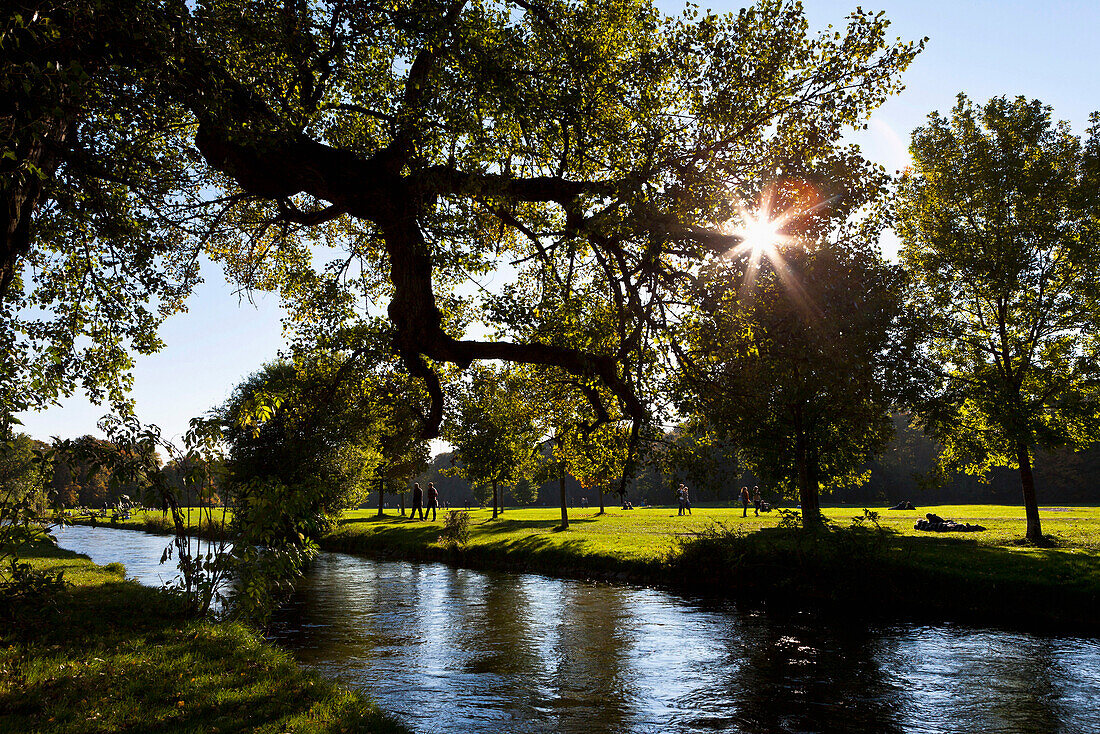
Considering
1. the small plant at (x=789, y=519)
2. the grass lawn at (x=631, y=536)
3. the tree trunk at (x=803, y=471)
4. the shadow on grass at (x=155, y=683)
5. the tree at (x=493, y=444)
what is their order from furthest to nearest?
1. the tree at (x=493, y=444)
2. the tree trunk at (x=803, y=471)
3. the grass lawn at (x=631, y=536)
4. the small plant at (x=789, y=519)
5. the shadow on grass at (x=155, y=683)

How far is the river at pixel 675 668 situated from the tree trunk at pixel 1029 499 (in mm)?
10375

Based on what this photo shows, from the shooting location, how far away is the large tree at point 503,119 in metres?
9.66

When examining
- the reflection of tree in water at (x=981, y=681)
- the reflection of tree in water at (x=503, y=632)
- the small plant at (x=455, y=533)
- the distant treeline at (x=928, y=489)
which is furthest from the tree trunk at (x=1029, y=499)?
the distant treeline at (x=928, y=489)

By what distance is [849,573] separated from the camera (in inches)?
691

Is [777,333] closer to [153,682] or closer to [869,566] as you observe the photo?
[869,566]

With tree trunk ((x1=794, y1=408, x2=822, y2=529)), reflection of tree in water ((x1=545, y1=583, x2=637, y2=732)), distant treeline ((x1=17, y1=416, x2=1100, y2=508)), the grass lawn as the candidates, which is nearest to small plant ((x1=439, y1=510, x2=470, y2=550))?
the grass lawn

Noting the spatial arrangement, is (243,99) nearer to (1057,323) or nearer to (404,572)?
(404,572)

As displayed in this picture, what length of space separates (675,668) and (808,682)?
2.23m

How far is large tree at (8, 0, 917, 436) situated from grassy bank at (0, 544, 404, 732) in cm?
524

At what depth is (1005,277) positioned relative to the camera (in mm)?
23234

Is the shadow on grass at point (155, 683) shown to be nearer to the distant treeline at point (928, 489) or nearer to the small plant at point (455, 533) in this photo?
the small plant at point (455, 533)

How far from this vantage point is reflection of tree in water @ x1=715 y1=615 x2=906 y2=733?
9172mm

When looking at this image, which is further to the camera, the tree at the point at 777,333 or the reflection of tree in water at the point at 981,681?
the tree at the point at 777,333

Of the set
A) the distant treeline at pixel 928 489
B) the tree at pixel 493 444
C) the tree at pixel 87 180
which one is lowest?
the distant treeline at pixel 928 489
